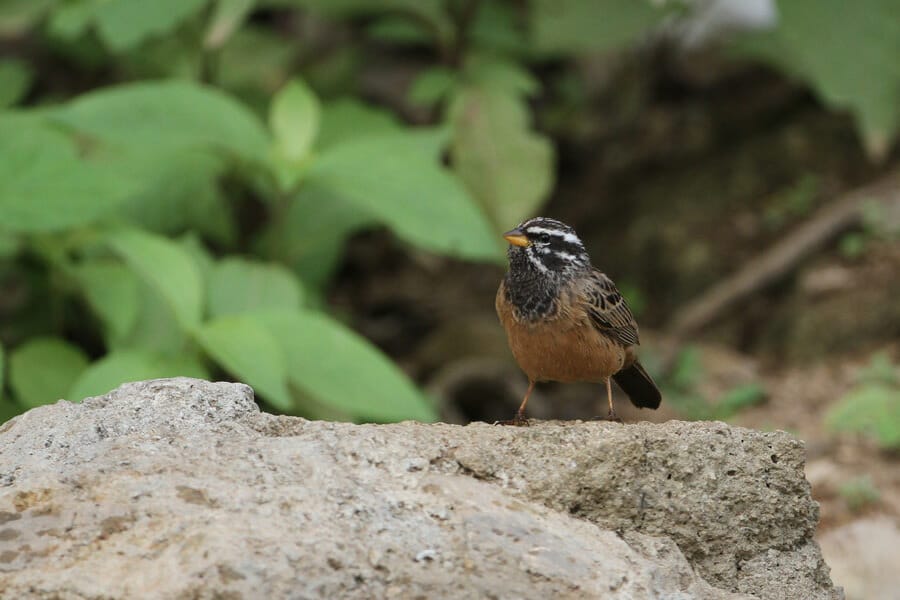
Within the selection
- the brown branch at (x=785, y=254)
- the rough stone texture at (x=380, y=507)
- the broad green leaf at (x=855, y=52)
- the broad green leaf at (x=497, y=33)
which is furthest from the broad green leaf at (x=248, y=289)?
the brown branch at (x=785, y=254)

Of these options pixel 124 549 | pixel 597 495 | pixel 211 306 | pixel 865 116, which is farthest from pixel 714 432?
pixel 865 116

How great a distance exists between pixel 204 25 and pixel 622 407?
4.14 meters

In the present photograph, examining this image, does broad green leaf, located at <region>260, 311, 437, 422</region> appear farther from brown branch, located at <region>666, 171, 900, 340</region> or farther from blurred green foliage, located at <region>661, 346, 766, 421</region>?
brown branch, located at <region>666, 171, 900, 340</region>

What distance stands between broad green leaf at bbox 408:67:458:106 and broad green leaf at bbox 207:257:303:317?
2.04 metres

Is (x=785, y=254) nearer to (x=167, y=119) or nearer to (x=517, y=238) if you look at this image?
(x=167, y=119)

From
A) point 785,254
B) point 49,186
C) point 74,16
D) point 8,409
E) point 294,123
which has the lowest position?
point 8,409

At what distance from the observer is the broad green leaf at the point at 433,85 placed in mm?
8562

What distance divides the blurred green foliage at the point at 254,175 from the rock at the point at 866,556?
1923mm

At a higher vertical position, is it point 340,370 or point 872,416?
point 872,416

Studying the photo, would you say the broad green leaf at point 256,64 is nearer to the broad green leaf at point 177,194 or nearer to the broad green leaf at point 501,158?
the broad green leaf at point 177,194

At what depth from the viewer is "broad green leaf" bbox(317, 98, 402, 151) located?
8758 millimetres

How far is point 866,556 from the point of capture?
6.82m

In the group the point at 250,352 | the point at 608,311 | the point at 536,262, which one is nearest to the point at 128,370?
the point at 250,352

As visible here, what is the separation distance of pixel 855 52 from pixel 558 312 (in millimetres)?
4506
